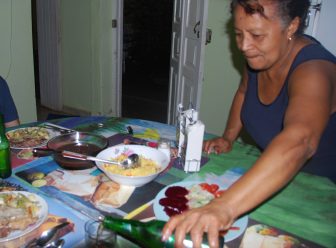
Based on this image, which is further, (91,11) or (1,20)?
(91,11)

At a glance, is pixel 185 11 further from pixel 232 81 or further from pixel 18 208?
pixel 18 208

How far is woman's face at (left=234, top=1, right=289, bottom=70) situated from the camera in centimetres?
113

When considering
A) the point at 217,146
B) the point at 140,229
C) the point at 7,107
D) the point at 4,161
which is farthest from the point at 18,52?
the point at 140,229

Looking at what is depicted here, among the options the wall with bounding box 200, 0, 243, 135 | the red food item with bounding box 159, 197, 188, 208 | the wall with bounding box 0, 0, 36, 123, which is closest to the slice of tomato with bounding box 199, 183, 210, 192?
the red food item with bounding box 159, 197, 188, 208

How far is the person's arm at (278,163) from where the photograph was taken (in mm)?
793

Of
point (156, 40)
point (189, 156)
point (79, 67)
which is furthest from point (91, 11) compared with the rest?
point (156, 40)

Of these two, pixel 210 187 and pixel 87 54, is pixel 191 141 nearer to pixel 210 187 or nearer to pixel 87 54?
pixel 210 187

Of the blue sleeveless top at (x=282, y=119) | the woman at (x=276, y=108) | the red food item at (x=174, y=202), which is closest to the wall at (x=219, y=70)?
the woman at (x=276, y=108)

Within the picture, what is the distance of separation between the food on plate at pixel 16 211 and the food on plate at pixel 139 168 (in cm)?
31

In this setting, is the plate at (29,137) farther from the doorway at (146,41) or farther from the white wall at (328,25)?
the doorway at (146,41)

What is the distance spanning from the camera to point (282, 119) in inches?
55.1

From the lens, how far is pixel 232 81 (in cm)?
335

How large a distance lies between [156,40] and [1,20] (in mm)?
5428

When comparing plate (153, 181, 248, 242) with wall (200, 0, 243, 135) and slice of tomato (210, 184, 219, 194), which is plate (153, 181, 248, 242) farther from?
wall (200, 0, 243, 135)
